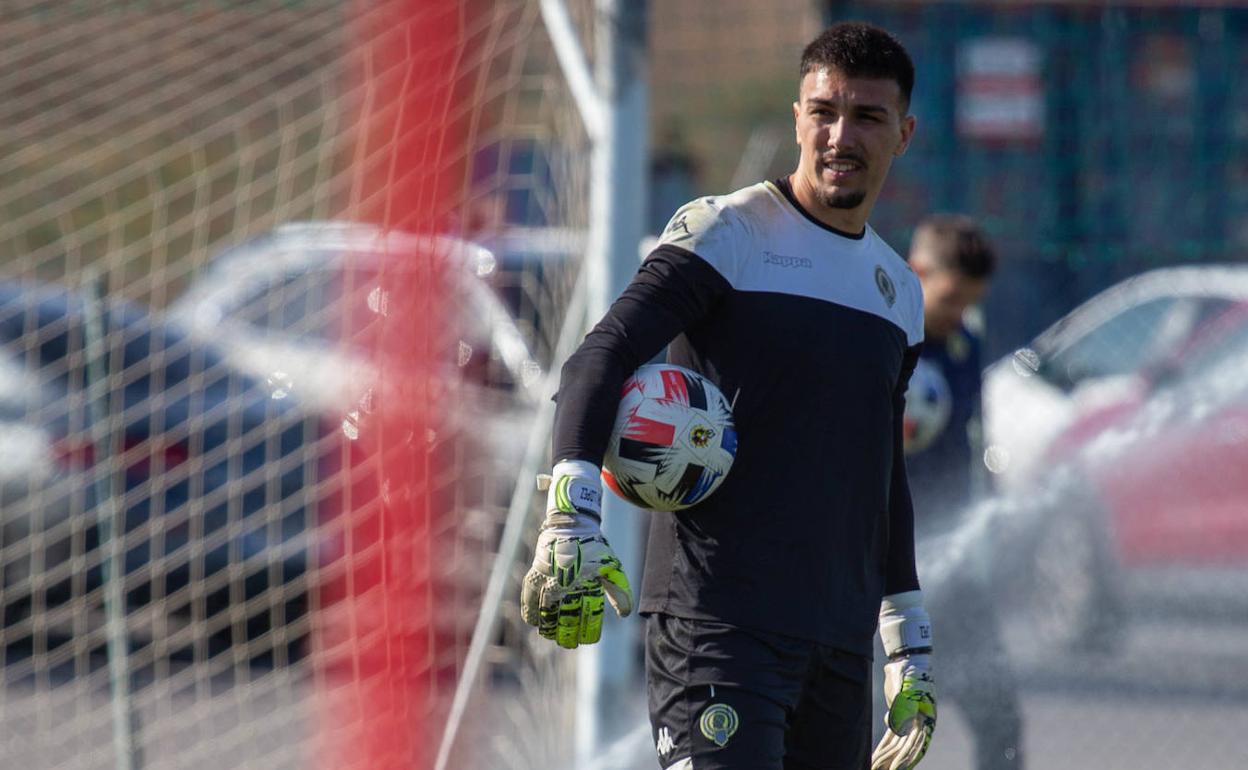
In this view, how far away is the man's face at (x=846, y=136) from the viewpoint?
3.43 metres

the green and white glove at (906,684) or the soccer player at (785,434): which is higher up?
the soccer player at (785,434)

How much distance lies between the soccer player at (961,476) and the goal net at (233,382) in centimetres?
119

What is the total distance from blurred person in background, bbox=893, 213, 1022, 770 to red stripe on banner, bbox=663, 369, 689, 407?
2.22 meters

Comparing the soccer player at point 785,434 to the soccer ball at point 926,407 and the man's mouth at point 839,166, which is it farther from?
the soccer ball at point 926,407

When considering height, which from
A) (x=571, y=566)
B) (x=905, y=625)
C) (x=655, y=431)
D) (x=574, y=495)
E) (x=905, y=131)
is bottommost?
(x=905, y=625)

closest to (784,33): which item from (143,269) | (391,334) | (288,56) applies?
(143,269)

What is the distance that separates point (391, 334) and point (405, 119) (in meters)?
0.49

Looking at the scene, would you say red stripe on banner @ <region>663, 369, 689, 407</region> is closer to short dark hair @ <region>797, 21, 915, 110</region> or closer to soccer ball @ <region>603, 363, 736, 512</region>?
soccer ball @ <region>603, 363, 736, 512</region>

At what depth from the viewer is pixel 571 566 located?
117 inches

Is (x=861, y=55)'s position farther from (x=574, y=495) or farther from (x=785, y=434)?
(x=574, y=495)

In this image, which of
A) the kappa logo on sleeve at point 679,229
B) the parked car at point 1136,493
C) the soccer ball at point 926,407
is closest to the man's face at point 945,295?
the soccer ball at point 926,407

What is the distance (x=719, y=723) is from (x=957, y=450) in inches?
98.9

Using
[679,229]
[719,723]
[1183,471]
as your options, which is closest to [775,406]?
[679,229]

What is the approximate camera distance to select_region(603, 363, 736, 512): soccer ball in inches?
124
